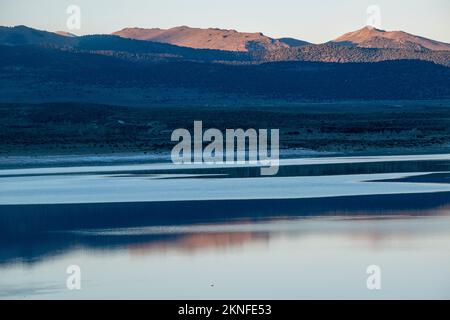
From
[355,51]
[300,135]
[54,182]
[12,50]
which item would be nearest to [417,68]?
[355,51]

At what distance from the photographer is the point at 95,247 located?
51.7 feet

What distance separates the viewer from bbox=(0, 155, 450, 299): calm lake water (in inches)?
514

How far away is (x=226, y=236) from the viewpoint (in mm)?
16719

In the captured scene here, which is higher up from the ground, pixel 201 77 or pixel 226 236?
pixel 226 236

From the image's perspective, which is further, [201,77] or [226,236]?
[201,77]

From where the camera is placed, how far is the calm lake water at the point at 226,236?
1305 cm

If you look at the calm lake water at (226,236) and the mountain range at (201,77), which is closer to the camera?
the calm lake water at (226,236)

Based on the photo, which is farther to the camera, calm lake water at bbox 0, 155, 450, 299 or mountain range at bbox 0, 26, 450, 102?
mountain range at bbox 0, 26, 450, 102

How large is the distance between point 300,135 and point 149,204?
26214 millimetres

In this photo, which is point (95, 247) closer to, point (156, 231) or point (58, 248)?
point (58, 248)

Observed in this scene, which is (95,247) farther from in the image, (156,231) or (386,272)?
(386,272)

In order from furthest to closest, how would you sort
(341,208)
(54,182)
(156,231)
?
1. (54,182)
2. (341,208)
3. (156,231)
